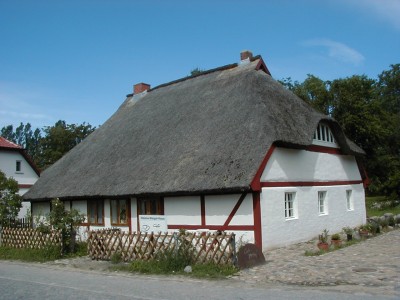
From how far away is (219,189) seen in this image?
1405 centimetres

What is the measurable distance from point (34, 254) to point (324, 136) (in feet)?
43.6

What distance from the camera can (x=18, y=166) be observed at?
3300cm

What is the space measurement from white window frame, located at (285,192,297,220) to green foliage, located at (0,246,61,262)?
8867 millimetres

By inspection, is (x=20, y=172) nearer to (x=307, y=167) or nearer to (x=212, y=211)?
(x=212, y=211)

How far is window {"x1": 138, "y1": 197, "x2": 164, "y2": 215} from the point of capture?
1697 cm

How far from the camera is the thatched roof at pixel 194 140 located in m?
15.1

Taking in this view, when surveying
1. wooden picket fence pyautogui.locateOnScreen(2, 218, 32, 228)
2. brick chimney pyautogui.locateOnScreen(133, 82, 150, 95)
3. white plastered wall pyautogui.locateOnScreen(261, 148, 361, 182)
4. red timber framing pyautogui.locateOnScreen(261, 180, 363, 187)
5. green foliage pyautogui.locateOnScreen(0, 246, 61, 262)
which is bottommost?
green foliage pyautogui.locateOnScreen(0, 246, 61, 262)

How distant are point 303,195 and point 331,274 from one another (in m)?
6.96

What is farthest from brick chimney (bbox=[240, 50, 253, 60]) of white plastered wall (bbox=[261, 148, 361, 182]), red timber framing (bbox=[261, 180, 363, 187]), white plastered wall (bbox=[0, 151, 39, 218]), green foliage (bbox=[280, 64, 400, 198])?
white plastered wall (bbox=[0, 151, 39, 218])

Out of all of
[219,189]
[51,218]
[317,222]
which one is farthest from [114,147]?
[317,222]

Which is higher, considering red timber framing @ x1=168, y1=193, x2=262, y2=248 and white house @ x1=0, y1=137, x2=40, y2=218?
white house @ x1=0, y1=137, x2=40, y2=218

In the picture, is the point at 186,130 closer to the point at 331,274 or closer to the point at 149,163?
the point at 149,163

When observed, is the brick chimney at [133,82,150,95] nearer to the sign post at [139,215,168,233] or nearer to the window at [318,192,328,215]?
the window at [318,192,328,215]

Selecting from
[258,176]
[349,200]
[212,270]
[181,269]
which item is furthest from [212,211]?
[349,200]
